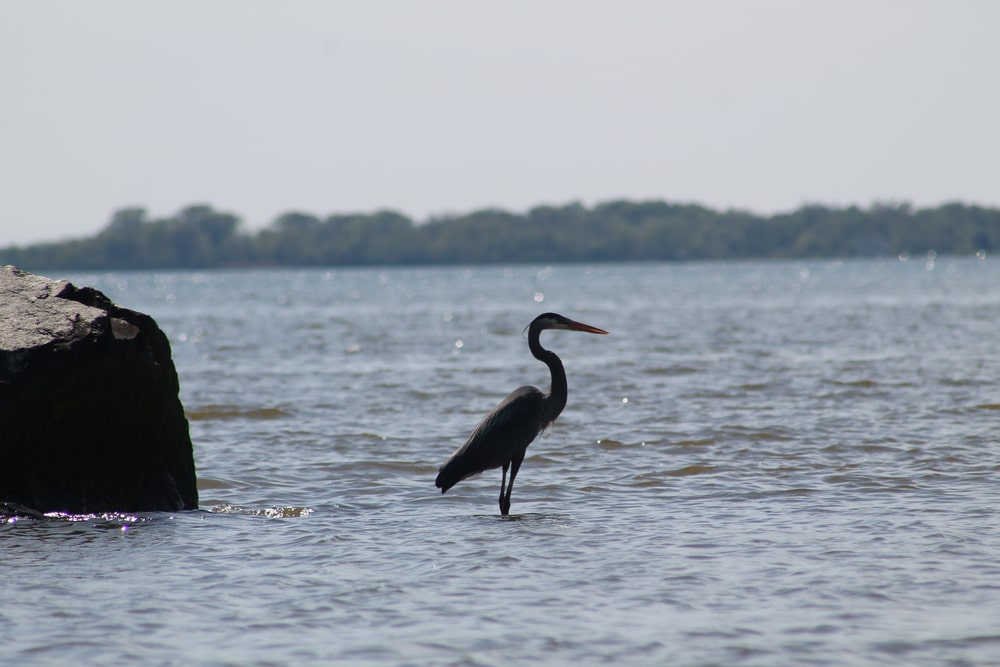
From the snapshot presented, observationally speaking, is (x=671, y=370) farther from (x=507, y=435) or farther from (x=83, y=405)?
(x=83, y=405)

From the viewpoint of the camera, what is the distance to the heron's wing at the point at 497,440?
9.29 metres

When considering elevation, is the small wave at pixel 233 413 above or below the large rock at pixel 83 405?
below

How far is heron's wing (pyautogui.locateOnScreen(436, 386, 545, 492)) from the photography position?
9.29 meters

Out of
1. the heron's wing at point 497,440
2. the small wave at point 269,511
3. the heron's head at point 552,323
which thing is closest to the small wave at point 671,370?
the heron's head at point 552,323

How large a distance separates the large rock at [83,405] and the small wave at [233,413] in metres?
6.90

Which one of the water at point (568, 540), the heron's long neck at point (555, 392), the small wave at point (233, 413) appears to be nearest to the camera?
the water at point (568, 540)

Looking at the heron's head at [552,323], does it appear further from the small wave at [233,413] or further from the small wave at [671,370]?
the small wave at [671,370]

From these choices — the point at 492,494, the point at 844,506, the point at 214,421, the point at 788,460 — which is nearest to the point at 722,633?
the point at 844,506

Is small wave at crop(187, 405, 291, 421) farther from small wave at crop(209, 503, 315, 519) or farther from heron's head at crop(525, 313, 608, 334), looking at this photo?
heron's head at crop(525, 313, 608, 334)

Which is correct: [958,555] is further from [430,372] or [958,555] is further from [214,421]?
[430,372]

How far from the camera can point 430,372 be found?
22.2 metres

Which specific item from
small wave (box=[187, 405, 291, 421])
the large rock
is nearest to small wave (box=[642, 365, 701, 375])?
small wave (box=[187, 405, 291, 421])

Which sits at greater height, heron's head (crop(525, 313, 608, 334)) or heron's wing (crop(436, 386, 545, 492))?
heron's head (crop(525, 313, 608, 334))

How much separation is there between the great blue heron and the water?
360 millimetres
